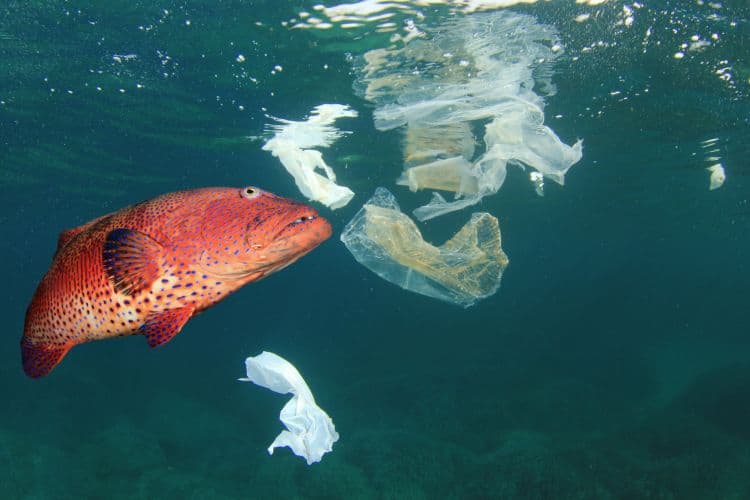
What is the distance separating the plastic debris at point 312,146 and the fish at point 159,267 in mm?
8011

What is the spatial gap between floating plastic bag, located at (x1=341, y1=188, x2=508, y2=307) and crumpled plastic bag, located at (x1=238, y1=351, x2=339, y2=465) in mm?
2649

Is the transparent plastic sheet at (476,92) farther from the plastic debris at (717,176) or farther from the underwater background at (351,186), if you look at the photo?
the plastic debris at (717,176)

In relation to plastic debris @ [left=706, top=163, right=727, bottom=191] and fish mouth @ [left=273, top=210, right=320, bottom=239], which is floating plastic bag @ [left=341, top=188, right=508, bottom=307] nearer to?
fish mouth @ [left=273, top=210, right=320, bottom=239]

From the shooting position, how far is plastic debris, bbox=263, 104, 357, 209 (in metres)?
10.6

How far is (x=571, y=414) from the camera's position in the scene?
60.4 ft

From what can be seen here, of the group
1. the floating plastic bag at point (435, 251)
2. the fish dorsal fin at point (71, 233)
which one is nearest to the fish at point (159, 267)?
the fish dorsal fin at point (71, 233)

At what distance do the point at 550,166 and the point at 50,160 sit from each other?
67.4 ft

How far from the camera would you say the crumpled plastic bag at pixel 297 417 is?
541 cm

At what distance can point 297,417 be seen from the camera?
5.73 m

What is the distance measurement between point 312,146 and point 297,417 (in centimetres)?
1298

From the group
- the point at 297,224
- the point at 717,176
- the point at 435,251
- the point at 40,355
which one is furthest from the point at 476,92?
the point at 717,176

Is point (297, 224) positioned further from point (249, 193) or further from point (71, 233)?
point (71, 233)

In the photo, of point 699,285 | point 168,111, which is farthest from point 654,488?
point 699,285

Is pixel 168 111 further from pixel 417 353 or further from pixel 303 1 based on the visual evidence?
pixel 417 353
